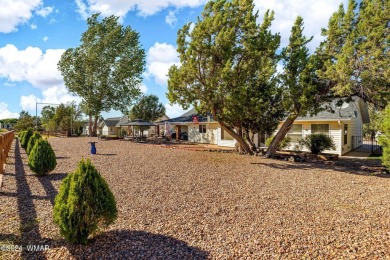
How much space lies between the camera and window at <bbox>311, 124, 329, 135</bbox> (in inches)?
716

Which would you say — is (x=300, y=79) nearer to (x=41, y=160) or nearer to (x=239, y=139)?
(x=239, y=139)

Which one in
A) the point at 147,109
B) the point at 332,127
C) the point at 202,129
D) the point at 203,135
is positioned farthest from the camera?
the point at 147,109

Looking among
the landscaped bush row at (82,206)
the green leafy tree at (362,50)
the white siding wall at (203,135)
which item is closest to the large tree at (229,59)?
the green leafy tree at (362,50)

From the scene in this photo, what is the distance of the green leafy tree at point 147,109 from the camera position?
141 ft

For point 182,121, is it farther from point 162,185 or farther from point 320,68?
point 162,185

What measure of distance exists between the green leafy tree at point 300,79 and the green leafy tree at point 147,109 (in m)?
32.1

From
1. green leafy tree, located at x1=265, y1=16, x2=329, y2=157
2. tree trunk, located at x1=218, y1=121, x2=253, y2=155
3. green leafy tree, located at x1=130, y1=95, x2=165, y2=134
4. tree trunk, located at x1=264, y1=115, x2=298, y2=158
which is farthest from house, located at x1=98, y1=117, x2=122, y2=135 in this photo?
green leafy tree, located at x1=265, y1=16, x2=329, y2=157

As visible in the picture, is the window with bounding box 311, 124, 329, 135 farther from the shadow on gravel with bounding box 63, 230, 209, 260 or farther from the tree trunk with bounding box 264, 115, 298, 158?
the shadow on gravel with bounding box 63, 230, 209, 260

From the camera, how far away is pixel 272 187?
26.4ft

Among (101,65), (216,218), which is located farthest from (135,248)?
(101,65)

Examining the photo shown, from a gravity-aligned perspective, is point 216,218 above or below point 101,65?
below

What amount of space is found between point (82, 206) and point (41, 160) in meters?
6.03

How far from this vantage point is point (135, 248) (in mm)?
3949

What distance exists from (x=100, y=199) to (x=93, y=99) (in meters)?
32.8
